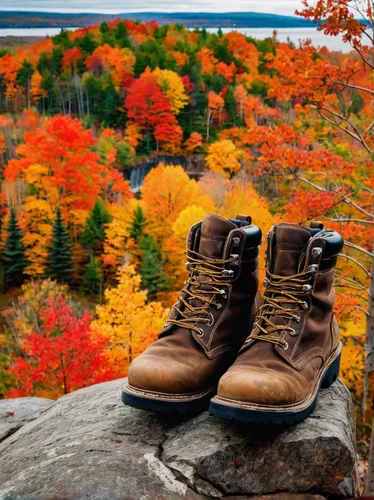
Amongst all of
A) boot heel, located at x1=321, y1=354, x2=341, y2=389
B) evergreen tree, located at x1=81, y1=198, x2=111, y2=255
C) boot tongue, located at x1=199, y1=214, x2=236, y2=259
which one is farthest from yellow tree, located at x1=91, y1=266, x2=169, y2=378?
evergreen tree, located at x1=81, y1=198, x2=111, y2=255

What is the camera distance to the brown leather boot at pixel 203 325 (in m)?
2.63

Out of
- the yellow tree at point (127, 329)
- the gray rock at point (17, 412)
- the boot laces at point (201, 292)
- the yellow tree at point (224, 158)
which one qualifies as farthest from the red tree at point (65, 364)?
the yellow tree at point (224, 158)

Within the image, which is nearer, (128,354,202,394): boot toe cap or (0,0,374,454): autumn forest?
(128,354,202,394): boot toe cap

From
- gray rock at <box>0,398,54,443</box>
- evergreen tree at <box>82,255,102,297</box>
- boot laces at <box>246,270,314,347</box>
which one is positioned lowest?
evergreen tree at <box>82,255,102,297</box>

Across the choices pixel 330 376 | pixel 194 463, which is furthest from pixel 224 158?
pixel 194 463

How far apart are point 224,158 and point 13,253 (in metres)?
22.4

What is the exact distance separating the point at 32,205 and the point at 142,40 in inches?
1886

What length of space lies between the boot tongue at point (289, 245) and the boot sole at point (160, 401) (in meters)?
0.75

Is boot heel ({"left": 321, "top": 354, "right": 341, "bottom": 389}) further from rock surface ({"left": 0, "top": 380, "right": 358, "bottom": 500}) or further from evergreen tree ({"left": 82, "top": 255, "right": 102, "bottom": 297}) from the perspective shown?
evergreen tree ({"left": 82, "top": 255, "right": 102, "bottom": 297})

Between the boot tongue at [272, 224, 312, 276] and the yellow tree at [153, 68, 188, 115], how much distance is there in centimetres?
5310

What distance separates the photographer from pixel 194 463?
252 centimetres

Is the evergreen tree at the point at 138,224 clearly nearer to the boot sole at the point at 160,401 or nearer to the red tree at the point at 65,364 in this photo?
the red tree at the point at 65,364

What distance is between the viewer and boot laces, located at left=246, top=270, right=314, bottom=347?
272 centimetres

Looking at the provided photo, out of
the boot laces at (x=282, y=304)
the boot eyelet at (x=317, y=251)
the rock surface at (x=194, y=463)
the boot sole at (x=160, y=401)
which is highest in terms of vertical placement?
the boot eyelet at (x=317, y=251)
